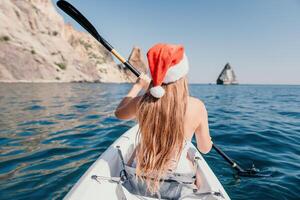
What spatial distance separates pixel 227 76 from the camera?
119562 millimetres

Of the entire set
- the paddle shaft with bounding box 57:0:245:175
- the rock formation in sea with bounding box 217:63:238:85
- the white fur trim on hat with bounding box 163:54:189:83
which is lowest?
the white fur trim on hat with bounding box 163:54:189:83

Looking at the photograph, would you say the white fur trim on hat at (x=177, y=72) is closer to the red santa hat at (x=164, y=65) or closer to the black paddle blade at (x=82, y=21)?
the red santa hat at (x=164, y=65)

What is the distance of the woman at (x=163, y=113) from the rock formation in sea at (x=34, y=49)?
4170cm

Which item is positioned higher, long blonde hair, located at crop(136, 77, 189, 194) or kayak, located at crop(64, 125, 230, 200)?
long blonde hair, located at crop(136, 77, 189, 194)

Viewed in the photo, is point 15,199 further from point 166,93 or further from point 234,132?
point 234,132

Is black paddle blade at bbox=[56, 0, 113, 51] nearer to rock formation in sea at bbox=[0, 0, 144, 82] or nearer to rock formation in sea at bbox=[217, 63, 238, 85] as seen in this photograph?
rock formation in sea at bbox=[0, 0, 144, 82]

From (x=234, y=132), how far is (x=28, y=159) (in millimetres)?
6150

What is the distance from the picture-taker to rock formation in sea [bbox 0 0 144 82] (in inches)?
1492

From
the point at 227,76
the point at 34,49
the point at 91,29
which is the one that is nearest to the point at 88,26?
the point at 91,29

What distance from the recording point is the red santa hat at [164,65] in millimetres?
1644

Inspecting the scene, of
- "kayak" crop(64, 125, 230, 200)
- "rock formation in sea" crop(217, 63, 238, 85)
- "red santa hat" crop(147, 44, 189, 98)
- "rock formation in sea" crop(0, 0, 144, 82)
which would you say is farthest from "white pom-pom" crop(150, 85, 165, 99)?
"rock formation in sea" crop(217, 63, 238, 85)

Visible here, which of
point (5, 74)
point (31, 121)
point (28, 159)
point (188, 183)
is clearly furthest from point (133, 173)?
point (5, 74)

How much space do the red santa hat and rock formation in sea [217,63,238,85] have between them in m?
126

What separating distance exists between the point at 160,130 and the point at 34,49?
163 feet
